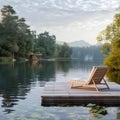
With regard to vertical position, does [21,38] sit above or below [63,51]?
above

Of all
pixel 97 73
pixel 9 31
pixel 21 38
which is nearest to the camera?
pixel 97 73

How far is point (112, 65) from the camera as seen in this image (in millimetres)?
44625

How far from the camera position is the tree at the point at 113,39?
145 ft

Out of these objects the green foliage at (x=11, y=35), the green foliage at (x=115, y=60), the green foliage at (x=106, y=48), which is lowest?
the green foliage at (x=115, y=60)

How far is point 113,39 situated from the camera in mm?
48688

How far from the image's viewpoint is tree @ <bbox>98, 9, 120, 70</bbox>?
44.1m

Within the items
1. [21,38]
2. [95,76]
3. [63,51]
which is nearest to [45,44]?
[63,51]

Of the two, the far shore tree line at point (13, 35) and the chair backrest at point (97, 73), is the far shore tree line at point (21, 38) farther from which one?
the chair backrest at point (97, 73)

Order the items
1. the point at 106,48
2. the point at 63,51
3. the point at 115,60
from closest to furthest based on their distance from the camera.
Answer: the point at 115,60
the point at 106,48
the point at 63,51

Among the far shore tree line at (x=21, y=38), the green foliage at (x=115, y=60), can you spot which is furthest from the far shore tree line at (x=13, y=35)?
the green foliage at (x=115, y=60)

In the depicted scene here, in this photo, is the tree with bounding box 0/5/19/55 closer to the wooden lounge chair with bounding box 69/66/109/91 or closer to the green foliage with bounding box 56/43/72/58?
the wooden lounge chair with bounding box 69/66/109/91

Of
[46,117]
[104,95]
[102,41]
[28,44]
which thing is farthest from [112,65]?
[28,44]

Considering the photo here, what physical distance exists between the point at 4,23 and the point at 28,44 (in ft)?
43.6

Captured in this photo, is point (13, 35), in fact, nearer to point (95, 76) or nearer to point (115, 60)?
point (115, 60)
